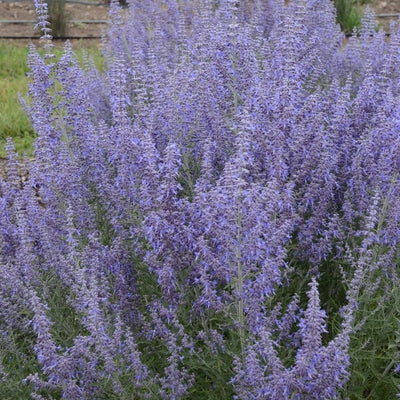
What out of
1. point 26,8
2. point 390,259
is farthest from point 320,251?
point 26,8

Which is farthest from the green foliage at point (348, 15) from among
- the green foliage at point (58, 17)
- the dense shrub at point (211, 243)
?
the dense shrub at point (211, 243)

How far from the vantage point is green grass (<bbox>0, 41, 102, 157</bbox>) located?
6.27m

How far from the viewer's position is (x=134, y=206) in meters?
3.32

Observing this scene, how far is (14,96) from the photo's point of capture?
717cm

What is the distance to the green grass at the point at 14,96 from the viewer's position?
627 cm

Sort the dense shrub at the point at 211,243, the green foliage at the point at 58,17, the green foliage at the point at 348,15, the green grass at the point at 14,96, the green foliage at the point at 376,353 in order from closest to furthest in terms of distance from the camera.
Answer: the dense shrub at the point at 211,243 → the green foliage at the point at 376,353 → the green grass at the point at 14,96 → the green foliage at the point at 348,15 → the green foliage at the point at 58,17

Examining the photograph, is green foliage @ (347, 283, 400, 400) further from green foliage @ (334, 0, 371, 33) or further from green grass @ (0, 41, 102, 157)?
green foliage @ (334, 0, 371, 33)

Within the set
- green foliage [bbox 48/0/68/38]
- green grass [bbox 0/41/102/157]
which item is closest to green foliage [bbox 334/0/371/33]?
green grass [bbox 0/41/102/157]

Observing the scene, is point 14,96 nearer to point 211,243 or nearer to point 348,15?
point 211,243

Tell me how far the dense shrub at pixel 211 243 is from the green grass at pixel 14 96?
1.86m

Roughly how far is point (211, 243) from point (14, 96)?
17.5ft

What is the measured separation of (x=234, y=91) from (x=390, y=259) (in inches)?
56.7

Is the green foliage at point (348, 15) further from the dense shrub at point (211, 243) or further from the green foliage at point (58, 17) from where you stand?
the dense shrub at point (211, 243)

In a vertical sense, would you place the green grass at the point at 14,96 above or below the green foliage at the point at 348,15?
below
